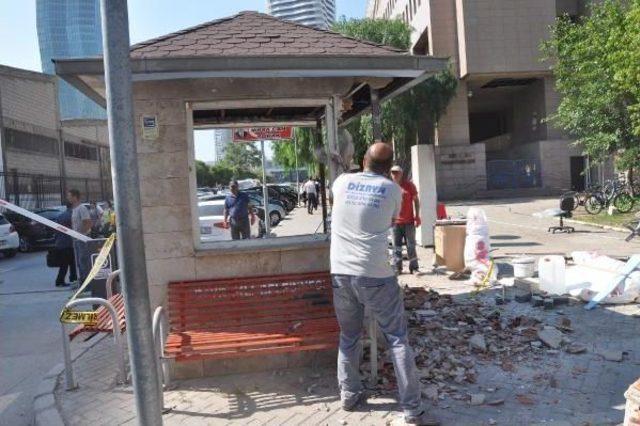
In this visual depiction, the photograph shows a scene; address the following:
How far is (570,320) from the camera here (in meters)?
6.15

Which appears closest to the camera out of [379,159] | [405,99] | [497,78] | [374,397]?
[379,159]

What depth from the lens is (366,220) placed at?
3.84 m

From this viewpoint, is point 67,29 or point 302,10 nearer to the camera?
point 67,29

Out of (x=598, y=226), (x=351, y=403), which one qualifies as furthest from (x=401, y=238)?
(x=598, y=226)

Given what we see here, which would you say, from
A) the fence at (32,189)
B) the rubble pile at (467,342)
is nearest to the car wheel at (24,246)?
the fence at (32,189)

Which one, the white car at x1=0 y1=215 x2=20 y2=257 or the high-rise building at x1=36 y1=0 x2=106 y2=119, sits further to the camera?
the white car at x1=0 y1=215 x2=20 y2=257

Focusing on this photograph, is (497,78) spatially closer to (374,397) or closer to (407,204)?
(407,204)

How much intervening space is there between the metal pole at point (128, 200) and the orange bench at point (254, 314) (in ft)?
4.10

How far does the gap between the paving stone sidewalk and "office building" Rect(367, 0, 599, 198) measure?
30229 millimetres

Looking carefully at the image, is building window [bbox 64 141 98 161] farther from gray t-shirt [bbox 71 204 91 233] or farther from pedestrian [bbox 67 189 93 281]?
gray t-shirt [bbox 71 204 91 233]

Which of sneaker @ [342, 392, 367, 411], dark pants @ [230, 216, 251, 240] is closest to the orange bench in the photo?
sneaker @ [342, 392, 367, 411]

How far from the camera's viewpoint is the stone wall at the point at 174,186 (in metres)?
4.95

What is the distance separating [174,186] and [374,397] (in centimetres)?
252

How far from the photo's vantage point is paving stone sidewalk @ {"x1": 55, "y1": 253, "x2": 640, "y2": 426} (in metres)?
4.02
